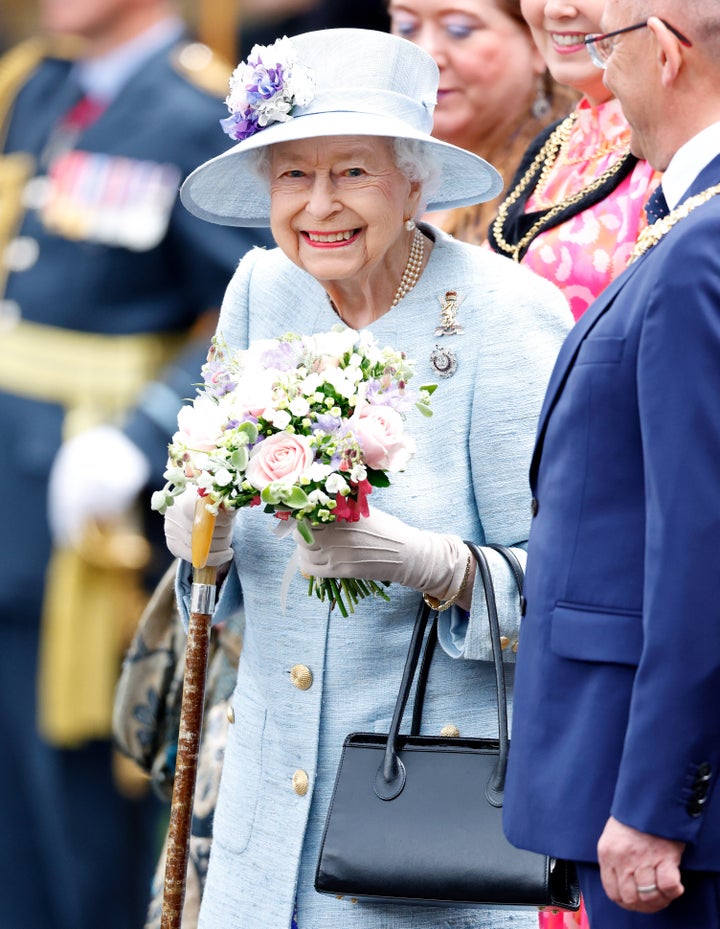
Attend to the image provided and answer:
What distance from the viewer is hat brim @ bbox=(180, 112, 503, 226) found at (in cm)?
276

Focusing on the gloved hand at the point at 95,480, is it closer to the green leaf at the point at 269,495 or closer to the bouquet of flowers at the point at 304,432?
the bouquet of flowers at the point at 304,432

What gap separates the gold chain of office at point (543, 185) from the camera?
337 centimetres

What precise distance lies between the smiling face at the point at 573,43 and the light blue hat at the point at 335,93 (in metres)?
0.59

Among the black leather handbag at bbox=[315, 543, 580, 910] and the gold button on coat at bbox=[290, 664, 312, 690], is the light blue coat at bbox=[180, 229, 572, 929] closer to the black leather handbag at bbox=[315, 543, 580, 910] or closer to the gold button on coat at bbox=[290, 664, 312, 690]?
the gold button on coat at bbox=[290, 664, 312, 690]

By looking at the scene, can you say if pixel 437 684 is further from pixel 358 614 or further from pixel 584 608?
pixel 584 608

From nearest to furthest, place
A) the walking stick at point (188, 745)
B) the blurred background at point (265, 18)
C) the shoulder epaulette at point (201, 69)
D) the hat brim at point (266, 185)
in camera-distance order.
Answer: the hat brim at point (266, 185) → the walking stick at point (188, 745) → the shoulder epaulette at point (201, 69) → the blurred background at point (265, 18)

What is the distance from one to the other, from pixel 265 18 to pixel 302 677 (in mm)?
3560

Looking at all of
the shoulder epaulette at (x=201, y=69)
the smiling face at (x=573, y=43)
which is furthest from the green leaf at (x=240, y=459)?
the shoulder epaulette at (x=201, y=69)

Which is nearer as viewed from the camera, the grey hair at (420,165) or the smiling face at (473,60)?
the grey hair at (420,165)

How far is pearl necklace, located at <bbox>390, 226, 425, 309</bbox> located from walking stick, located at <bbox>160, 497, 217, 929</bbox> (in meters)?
0.57

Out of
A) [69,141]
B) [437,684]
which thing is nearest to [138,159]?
[69,141]

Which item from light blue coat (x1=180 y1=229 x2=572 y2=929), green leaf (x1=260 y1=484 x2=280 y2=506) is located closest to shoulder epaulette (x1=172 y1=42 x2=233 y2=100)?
light blue coat (x1=180 y1=229 x2=572 y2=929)

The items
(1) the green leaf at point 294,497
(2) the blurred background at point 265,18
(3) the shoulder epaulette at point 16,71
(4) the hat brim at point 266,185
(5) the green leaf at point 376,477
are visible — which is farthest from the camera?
(2) the blurred background at point 265,18

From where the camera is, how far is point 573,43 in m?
3.43
